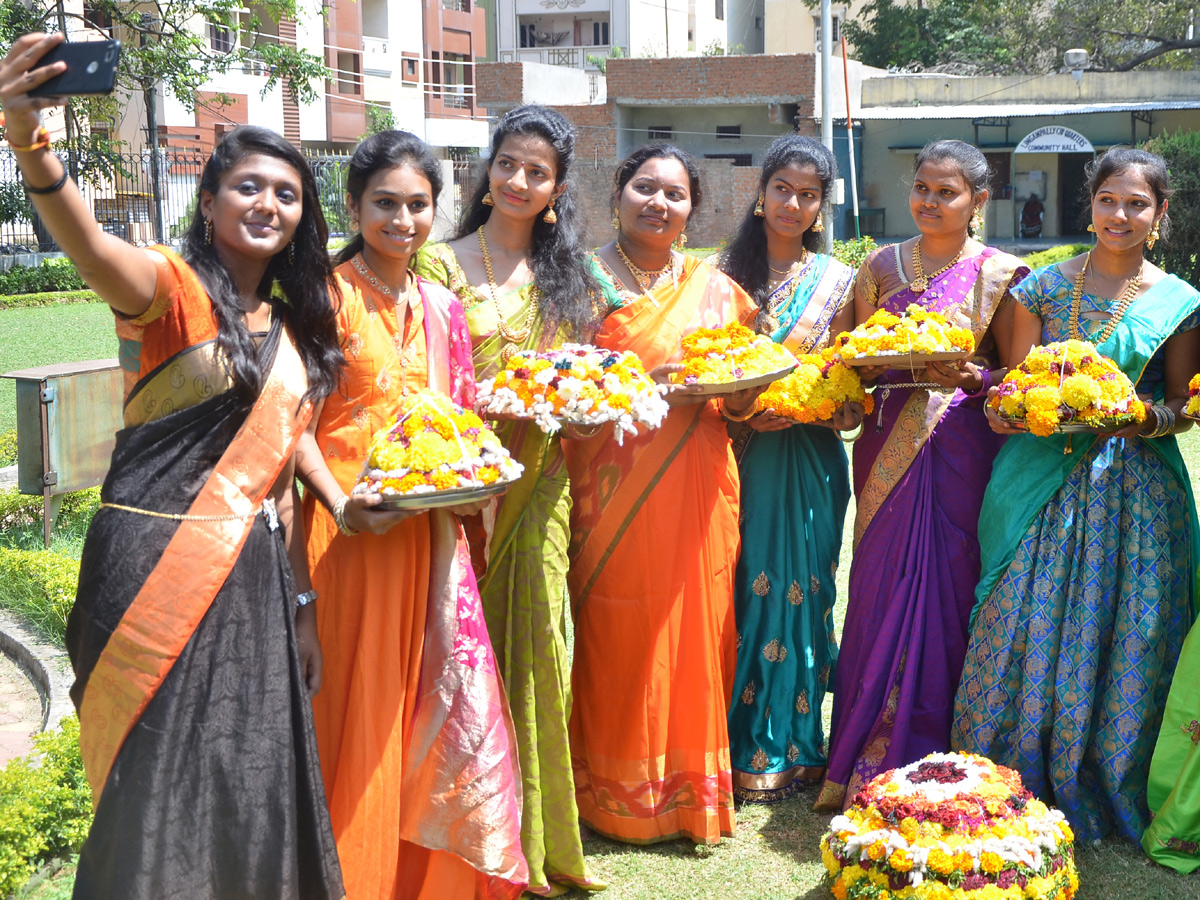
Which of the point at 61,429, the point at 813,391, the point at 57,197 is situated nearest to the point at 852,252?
the point at 61,429

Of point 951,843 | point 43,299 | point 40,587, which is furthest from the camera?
point 43,299

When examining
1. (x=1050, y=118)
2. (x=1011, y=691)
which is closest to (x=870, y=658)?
(x=1011, y=691)

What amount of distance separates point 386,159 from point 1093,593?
2632mm

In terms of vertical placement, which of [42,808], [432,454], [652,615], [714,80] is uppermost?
[714,80]

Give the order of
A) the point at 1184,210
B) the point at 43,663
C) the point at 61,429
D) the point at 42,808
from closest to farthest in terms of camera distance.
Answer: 1. the point at 42,808
2. the point at 43,663
3. the point at 61,429
4. the point at 1184,210

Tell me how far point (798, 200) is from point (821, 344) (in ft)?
1.74

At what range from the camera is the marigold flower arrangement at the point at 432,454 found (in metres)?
2.93

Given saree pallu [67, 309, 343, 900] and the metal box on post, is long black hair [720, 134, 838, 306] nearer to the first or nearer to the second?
saree pallu [67, 309, 343, 900]

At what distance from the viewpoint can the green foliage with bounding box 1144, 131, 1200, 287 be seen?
16109 mm

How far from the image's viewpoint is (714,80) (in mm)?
29656

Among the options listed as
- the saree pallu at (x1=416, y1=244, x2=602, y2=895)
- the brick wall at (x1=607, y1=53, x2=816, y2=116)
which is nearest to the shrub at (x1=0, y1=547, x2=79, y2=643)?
the saree pallu at (x1=416, y1=244, x2=602, y2=895)

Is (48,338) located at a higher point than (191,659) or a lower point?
higher

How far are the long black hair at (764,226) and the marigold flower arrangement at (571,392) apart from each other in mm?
1058

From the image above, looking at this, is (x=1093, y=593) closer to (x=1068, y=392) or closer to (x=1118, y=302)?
(x=1068, y=392)
